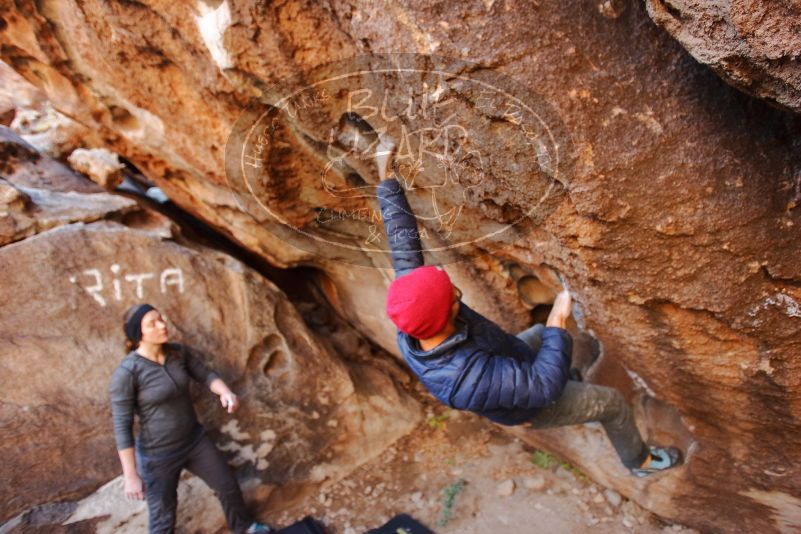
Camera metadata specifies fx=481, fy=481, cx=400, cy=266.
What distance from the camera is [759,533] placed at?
9.05 feet

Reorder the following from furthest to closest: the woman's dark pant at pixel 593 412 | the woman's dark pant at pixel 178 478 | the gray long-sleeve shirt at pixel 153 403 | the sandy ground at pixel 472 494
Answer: the sandy ground at pixel 472 494 → the woman's dark pant at pixel 178 478 → the gray long-sleeve shirt at pixel 153 403 → the woman's dark pant at pixel 593 412

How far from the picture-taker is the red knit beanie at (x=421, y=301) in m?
1.84

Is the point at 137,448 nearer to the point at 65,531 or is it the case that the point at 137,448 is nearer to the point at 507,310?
the point at 65,531

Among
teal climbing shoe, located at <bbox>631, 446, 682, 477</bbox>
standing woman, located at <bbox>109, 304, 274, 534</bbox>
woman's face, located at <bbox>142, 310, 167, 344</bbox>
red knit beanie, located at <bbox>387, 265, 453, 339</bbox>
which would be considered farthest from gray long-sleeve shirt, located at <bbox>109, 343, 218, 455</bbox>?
teal climbing shoe, located at <bbox>631, 446, 682, 477</bbox>

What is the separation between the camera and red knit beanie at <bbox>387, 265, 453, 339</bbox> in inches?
72.6

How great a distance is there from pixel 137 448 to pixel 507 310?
2.53 m

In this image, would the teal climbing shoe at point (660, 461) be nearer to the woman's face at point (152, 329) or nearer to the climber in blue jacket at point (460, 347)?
the climber in blue jacket at point (460, 347)

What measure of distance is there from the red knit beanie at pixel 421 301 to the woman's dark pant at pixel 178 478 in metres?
2.03

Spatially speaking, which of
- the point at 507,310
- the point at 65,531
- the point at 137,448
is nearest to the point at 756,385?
the point at 507,310

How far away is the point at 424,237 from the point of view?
305cm

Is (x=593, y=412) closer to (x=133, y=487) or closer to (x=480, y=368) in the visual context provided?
(x=480, y=368)

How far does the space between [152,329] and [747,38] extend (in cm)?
297

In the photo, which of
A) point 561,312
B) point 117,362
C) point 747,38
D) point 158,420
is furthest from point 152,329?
point 747,38

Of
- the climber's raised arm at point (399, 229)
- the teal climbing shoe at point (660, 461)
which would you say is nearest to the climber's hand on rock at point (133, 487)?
the climber's raised arm at point (399, 229)
